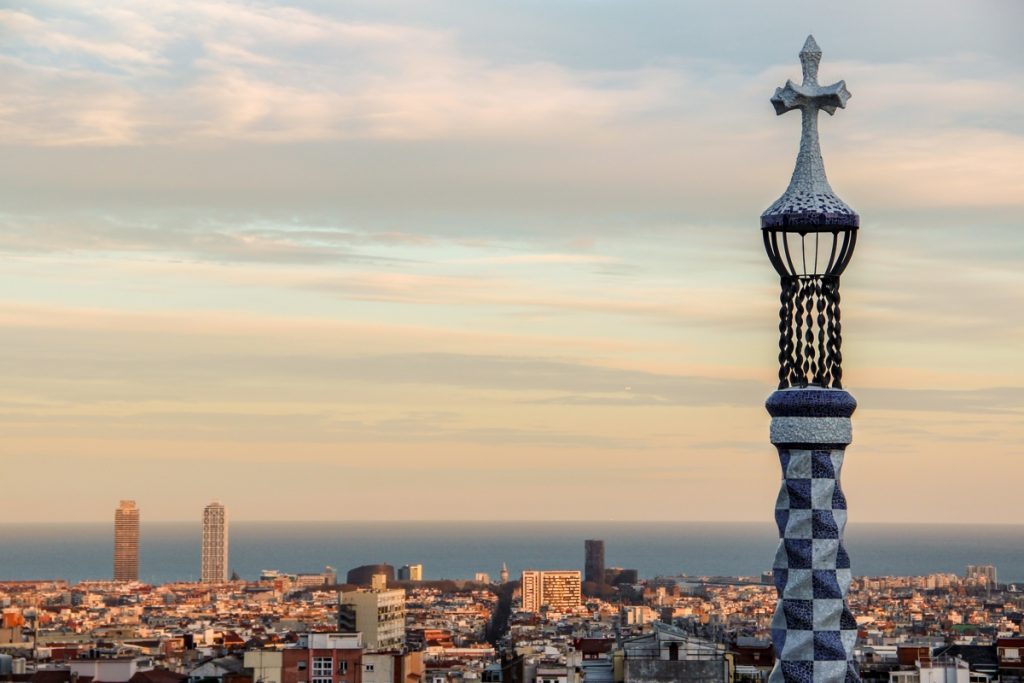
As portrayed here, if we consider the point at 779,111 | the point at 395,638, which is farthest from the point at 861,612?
the point at 779,111

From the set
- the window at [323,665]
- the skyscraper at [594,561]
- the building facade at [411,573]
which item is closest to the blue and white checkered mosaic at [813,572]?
the window at [323,665]

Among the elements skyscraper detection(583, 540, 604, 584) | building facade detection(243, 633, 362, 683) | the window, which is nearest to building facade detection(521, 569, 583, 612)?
skyscraper detection(583, 540, 604, 584)

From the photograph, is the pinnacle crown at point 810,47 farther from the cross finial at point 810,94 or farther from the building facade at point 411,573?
the building facade at point 411,573

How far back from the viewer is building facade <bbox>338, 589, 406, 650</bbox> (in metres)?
77.7

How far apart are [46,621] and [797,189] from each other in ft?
281

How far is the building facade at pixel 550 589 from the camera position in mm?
122875

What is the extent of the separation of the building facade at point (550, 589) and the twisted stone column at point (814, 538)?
107 metres

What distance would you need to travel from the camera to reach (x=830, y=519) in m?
14.4

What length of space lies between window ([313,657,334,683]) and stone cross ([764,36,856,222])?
33447 millimetres

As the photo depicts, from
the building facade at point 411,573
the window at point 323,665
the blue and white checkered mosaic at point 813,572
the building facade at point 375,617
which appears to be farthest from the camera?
the building facade at point 411,573

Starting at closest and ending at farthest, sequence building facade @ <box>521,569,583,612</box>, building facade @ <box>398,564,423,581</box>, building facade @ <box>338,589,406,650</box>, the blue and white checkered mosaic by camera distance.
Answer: the blue and white checkered mosaic → building facade @ <box>338,589,406,650</box> → building facade @ <box>521,569,583,612</box> → building facade @ <box>398,564,423,581</box>

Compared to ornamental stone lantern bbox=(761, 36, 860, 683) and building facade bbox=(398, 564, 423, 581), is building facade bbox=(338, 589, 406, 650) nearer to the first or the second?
ornamental stone lantern bbox=(761, 36, 860, 683)

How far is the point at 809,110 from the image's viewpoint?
1502 centimetres

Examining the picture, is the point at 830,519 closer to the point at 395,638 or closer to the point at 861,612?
the point at 395,638
